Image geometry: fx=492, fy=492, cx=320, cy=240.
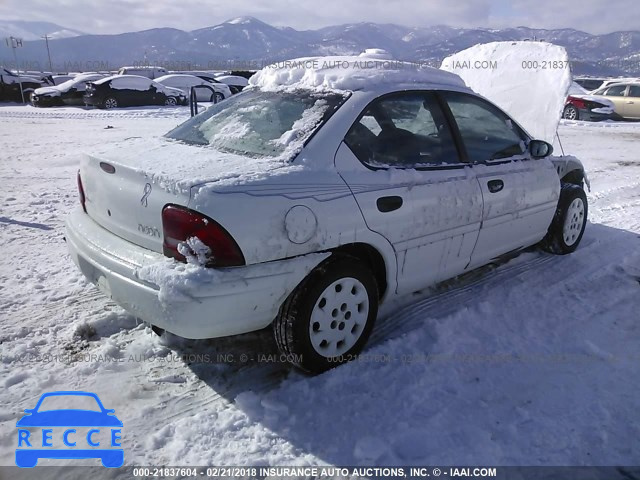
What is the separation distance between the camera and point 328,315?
2.85 meters

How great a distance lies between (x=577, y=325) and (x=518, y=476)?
1.63m

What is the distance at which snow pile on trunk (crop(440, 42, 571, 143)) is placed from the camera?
6.39 metres

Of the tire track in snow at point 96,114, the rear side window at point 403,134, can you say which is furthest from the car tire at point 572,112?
the rear side window at point 403,134

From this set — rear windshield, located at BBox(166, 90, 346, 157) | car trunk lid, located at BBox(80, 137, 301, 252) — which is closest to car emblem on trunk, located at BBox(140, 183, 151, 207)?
car trunk lid, located at BBox(80, 137, 301, 252)

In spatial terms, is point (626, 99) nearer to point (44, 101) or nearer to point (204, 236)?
point (204, 236)

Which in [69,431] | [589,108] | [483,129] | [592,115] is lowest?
[69,431]

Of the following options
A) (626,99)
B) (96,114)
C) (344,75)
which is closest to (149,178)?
(344,75)

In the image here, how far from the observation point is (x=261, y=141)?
298cm

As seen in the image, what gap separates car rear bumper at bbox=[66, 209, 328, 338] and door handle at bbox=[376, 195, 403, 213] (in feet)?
1.62

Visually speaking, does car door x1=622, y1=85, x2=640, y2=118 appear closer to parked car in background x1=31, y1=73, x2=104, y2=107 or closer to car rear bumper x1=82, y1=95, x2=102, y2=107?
car rear bumper x1=82, y1=95, x2=102, y2=107

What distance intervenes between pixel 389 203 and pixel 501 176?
49.4 inches

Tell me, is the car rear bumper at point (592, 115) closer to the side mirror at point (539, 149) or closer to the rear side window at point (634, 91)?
the rear side window at point (634, 91)

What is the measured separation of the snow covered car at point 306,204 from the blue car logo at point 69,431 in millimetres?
585

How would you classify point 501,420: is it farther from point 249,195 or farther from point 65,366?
point 65,366
